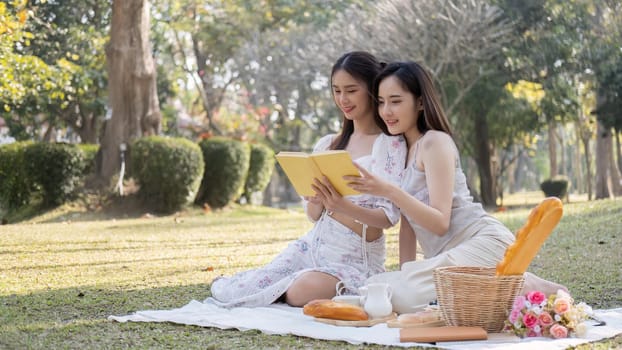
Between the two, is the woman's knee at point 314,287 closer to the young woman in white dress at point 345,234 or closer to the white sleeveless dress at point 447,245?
the young woman in white dress at point 345,234

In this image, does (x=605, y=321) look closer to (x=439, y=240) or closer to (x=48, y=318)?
(x=439, y=240)

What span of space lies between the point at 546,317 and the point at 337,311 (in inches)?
39.0

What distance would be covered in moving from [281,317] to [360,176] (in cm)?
87

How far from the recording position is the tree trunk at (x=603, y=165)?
2066 cm

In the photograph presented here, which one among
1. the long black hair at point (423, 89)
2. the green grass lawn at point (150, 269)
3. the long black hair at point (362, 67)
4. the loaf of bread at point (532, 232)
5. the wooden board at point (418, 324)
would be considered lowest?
the green grass lawn at point (150, 269)

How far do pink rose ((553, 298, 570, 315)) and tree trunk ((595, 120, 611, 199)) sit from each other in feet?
57.2

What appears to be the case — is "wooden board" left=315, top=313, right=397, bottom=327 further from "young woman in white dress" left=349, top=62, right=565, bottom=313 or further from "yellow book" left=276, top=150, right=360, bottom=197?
"yellow book" left=276, top=150, right=360, bottom=197

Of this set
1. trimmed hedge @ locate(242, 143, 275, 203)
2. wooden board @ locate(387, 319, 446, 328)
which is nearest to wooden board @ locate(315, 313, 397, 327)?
wooden board @ locate(387, 319, 446, 328)

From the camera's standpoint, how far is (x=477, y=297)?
12.3 ft

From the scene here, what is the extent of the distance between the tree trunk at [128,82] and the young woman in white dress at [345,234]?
9512 millimetres

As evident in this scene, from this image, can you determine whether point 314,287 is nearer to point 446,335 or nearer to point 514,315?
point 446,335

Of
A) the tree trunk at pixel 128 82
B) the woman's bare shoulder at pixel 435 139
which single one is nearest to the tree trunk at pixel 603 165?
the tree trunk at pixel 128 82

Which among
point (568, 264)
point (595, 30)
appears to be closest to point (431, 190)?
point (568, 264)

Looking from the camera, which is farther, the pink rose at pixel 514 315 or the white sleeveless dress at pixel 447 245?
the white sleeveless dress at pixel 447 245
